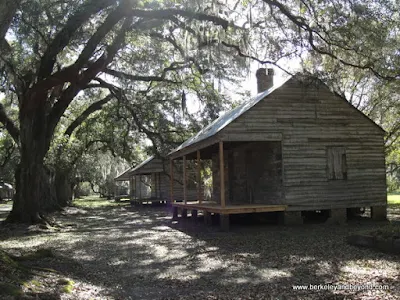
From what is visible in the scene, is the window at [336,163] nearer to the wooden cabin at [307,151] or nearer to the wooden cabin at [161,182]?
the wooden cabin at [307,151]

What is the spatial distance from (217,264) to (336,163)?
817 centimetres

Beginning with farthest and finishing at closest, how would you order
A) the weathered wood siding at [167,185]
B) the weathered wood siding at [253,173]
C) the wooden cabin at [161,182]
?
the wooden cabin at [161,182], the weathered wood siding at [167,185], the weathered wood siding at [253,173]

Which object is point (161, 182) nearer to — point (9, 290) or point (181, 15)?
point (181, 15)

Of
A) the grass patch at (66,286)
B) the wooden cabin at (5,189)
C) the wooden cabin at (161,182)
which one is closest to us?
the grass patch at (66,286)

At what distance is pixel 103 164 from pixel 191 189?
19438 millimetres

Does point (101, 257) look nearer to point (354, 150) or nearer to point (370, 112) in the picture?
point (354, 150)

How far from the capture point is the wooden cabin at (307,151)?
45.7 ft

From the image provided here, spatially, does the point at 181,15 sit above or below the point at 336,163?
above

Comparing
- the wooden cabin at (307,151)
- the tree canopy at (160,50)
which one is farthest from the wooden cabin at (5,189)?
the wooden cabin at (307,151)

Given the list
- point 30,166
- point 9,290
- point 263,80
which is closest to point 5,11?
point 9,290

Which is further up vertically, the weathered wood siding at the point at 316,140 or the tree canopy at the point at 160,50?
the tree canopy at the point at 160,50

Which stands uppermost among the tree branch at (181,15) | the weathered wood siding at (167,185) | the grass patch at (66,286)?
the tree branch at (181,15)

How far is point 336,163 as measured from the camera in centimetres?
1474

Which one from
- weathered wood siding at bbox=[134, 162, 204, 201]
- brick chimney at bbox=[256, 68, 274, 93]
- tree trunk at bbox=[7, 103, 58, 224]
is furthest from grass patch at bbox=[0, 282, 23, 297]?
weathered wood siding at bbox=[134, 162, 204, 201]
